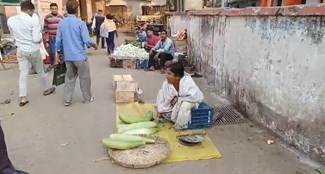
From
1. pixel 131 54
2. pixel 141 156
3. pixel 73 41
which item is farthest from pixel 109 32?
pixel 141 156

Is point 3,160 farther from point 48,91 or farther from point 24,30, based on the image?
point 48,91

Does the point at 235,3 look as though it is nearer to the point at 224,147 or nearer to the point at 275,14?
the point at 275,14

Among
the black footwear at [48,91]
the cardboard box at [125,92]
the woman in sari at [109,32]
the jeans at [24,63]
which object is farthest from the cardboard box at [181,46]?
the jeans at [24,63]

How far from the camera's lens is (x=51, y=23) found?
7773 mm

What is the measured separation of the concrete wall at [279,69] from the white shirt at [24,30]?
362 cm

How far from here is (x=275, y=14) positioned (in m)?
4.13

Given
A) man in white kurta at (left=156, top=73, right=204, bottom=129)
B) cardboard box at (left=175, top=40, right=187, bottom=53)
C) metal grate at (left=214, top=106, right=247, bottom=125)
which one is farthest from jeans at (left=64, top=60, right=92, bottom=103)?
cardboard box at (left=175, top=40, right=187, bottom=53)

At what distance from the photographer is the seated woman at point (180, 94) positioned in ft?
14.1

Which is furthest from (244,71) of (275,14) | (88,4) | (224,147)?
(88,4)

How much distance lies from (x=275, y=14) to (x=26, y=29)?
4222 mm

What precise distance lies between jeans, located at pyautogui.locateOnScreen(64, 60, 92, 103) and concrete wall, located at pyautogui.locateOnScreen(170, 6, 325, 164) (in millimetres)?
2702

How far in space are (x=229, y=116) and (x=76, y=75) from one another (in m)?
2.92

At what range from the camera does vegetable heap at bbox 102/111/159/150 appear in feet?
11.6

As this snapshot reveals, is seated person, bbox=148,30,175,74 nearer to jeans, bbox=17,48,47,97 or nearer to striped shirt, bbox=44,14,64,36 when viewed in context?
striped shirt, bbox=44,14,64,36
